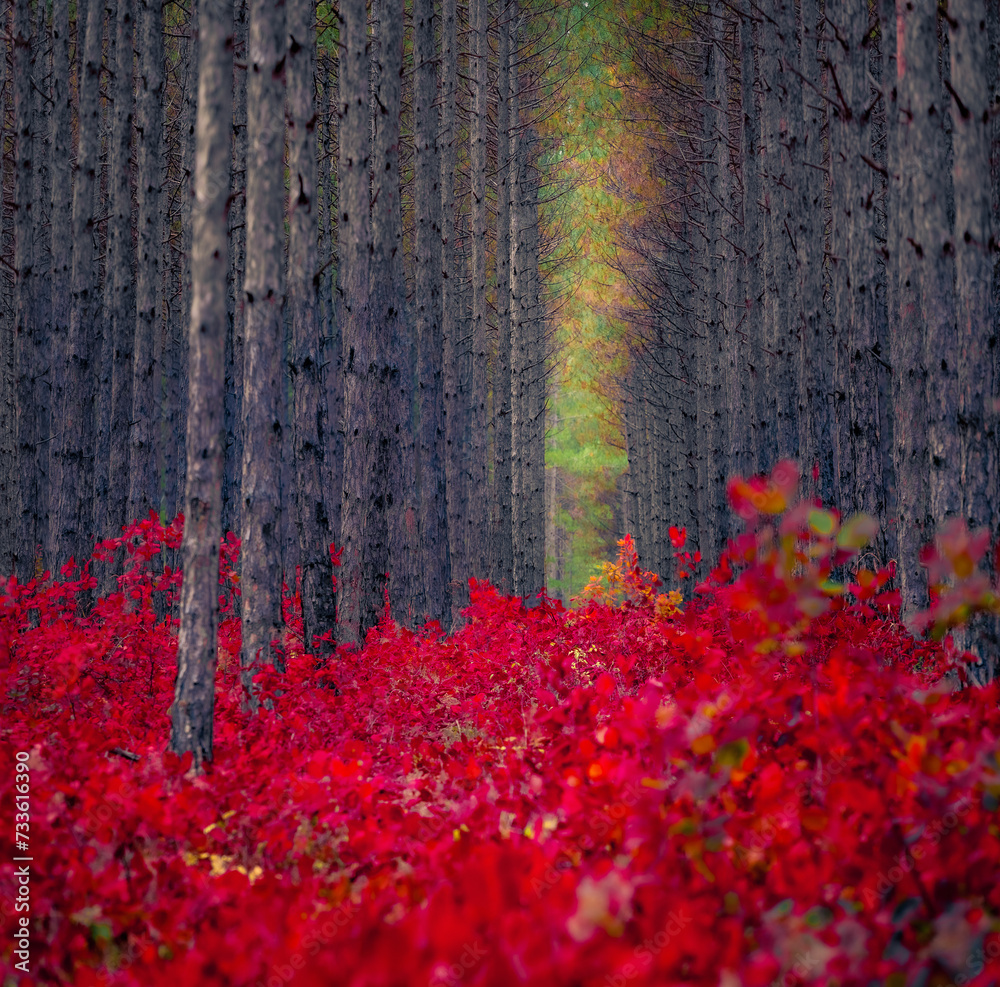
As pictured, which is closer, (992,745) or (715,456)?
(992,745)

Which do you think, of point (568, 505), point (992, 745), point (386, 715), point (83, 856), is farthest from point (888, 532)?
point (568, 505)

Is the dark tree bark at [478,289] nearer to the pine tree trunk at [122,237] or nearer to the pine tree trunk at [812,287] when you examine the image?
the pine tree trunk at [122,237]

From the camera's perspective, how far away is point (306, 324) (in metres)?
7.49

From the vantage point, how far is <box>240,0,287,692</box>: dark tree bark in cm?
538

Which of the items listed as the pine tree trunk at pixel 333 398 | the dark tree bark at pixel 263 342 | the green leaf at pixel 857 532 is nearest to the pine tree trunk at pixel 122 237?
the pine tree trunk at pixel 333 398

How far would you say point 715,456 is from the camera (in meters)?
13.7

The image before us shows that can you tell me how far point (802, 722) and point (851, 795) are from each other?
726 mm

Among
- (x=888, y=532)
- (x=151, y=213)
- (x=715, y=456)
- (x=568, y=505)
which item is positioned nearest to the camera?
(x=888, y=532)

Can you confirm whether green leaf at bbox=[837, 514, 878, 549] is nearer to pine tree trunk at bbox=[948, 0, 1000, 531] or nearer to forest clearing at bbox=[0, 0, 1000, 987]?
forest clearing at bbox=[0, 0, 1000, 987]

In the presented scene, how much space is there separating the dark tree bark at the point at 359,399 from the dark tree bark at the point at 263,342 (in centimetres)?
271

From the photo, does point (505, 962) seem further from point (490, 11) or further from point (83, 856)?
point (490, 11)

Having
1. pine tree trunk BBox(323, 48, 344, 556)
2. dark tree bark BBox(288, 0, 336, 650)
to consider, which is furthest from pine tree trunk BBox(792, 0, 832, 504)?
pine tree trunk BBox(323, 48, 344, 556)

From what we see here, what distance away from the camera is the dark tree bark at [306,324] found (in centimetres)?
671

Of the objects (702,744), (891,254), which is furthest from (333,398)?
(702,744)
